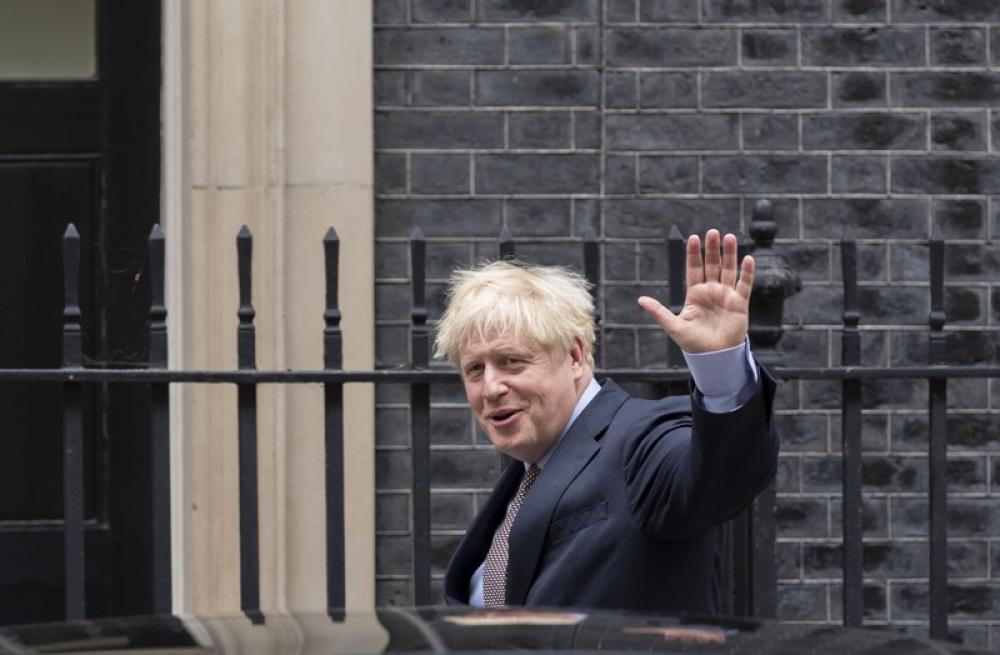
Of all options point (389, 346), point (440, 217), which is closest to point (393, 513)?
point (389, 346)

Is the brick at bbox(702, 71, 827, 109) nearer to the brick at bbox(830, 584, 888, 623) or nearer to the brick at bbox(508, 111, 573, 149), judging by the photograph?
the brick at bbox(508, 111, 573, 149)

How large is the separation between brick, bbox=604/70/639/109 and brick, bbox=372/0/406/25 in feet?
2.22

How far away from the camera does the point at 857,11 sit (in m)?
6.27

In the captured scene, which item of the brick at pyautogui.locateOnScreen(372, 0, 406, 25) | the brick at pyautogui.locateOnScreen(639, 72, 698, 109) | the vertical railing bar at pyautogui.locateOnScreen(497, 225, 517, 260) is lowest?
the vertical railing bar at pyautogui.locateOnScreen(497, 225, 517, 260)

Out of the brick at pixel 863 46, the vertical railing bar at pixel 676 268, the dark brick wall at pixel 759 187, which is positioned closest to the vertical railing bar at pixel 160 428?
the vertical railing bar at pixel 676 268

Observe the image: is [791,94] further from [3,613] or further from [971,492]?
[3,613]

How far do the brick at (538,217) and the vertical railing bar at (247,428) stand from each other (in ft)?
5.37

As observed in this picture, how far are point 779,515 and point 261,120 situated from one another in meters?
2.06

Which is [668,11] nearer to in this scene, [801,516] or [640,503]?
[801,516]

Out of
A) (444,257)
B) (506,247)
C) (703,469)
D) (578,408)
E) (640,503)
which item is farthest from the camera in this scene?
(444,257)

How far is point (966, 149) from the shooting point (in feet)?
20.7

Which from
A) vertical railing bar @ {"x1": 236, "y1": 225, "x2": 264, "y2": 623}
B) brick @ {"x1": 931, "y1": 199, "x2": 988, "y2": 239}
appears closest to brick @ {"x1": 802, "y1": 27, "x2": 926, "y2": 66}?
brick @ {"x1": 931, "y1": 199, "x2": 988, "y2": 239}

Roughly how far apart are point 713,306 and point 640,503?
1.13 ft

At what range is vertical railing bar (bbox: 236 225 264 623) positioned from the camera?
4.63m
